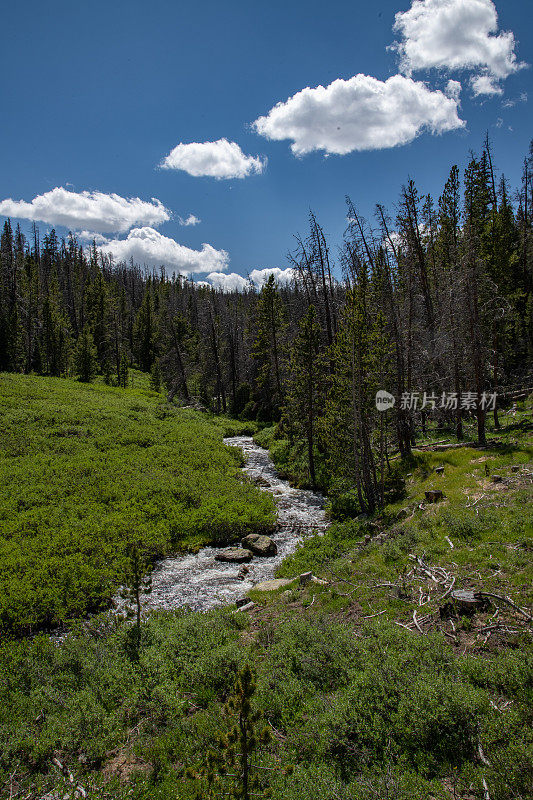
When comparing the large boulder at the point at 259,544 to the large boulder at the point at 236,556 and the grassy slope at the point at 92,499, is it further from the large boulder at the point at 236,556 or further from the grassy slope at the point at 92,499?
the grassy slope at the point at 92,499

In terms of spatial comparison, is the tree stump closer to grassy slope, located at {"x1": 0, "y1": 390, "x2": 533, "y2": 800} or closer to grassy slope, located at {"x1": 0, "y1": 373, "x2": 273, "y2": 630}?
grassy slope, located at {"x1": 0, "y1": 390, "x2": 533, "y2": 800}

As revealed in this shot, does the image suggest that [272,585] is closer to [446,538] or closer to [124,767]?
[446,538]

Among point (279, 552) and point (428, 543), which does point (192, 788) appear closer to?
point (428, 543)

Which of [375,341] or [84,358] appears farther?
[84,358]

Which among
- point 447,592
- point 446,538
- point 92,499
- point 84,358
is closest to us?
point 447,592

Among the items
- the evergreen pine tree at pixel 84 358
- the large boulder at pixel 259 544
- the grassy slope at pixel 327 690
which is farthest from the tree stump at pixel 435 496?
the evergreen pine tree at pixel 84 358

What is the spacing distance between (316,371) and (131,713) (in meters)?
20.7

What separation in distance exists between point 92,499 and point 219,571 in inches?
291

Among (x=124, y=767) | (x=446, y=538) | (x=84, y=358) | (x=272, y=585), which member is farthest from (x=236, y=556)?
(x=84, y=358)

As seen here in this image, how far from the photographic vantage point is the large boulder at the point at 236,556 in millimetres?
14961

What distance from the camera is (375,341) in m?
18.4

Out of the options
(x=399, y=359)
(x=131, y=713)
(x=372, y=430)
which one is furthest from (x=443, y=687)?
(x=399, y=359)

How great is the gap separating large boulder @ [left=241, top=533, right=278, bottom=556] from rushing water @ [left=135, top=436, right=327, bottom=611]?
0.28 meters

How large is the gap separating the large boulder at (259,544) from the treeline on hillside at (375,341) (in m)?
4.52
